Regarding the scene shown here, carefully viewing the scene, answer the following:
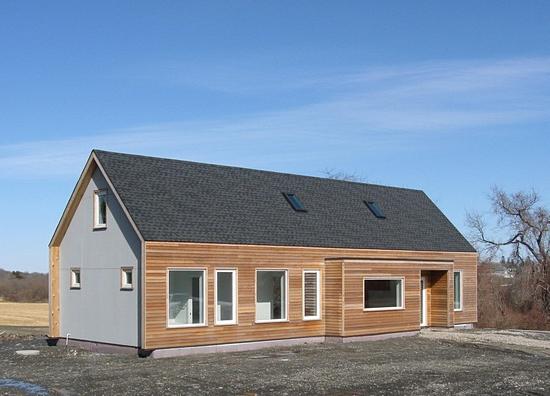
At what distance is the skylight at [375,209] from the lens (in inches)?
1143

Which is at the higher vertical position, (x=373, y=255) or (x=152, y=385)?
(x=373, y=255)

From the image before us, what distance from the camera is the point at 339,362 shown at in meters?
19.1

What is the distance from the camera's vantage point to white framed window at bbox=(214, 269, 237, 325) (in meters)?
21.8

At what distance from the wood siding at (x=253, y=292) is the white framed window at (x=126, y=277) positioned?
126 cm

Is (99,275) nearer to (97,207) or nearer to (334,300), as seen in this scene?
(97,207)

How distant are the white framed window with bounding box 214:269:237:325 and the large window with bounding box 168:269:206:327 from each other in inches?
19.0

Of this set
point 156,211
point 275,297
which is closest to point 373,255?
point 275,297

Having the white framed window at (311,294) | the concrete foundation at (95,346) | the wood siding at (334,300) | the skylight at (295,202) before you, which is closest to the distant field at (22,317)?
the concrete foundation at (95,346)

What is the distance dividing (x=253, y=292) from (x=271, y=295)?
0.97 m

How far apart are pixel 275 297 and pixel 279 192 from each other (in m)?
4.34

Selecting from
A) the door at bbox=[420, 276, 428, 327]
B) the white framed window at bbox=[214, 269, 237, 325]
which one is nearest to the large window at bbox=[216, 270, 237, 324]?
the white framed window at bbox=[214, 269, 237, 325]

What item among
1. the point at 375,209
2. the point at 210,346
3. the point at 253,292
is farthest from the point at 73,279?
the point at 375,209

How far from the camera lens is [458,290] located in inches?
1203

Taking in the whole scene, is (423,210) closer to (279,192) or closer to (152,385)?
(279,192)
